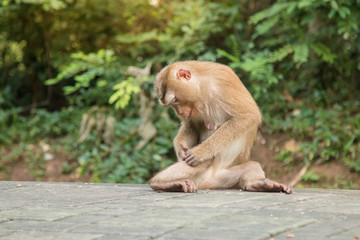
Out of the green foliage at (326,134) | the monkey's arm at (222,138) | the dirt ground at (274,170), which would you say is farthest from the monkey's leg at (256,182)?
the green foliage at (326,134)

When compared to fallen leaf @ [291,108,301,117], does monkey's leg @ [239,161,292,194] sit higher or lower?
lower

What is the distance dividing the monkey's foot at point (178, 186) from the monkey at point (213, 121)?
0.16 ft

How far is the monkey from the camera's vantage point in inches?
211

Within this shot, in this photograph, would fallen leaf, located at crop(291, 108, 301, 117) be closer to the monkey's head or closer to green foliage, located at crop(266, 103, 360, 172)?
green foliage, located at crop(266, 103, 360, 172)

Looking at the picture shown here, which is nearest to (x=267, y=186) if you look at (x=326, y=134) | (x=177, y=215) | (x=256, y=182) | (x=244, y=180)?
(x=256, y=182)

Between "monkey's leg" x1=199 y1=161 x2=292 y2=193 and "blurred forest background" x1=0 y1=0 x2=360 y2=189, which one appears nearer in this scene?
"monkey's leg" x1=199 y1=161 x2=292 y2=193

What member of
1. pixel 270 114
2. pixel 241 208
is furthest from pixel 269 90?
pixel 241 208

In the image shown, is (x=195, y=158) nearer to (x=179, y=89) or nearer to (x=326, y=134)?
(x=179, y=89)

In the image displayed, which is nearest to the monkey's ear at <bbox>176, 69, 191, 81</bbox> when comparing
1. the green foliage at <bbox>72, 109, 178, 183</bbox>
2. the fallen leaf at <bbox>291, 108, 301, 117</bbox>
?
the green foliage at <bbox>72, 109, 178, 183</bbox>

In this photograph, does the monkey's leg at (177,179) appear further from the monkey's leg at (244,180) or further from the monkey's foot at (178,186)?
the monkey's leg at (244,180)

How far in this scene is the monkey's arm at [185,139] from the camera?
5719 mm

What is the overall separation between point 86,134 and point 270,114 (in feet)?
9.16

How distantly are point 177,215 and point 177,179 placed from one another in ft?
4.67

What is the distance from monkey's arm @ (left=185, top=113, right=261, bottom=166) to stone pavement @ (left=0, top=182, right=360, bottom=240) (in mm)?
329
